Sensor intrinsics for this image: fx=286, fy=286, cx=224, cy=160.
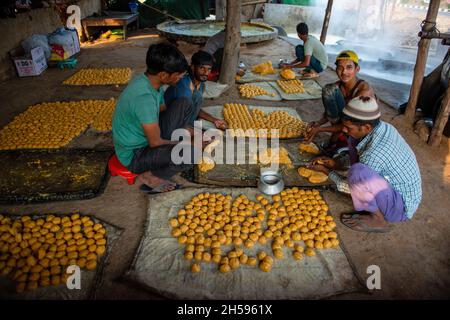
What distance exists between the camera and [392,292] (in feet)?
7.10

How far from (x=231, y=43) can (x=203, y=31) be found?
15.7 ft

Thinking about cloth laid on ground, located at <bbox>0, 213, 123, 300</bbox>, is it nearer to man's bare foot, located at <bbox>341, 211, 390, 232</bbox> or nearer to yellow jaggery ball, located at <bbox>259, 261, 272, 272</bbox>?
yellow jaggery ball, located at <bbox>259, 261, 272, 272</bbox>

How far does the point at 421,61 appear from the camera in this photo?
4.30 metres

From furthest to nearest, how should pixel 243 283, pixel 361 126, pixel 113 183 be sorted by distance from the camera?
pixel 113 183 < pixel 361 126 < pixel 243 283

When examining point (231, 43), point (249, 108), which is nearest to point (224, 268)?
point (249, 108)

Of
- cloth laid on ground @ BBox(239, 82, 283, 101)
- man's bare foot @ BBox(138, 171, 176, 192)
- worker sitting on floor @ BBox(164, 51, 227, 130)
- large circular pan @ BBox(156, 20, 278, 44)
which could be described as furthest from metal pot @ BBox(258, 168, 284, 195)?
large circular pan @ BBox(156, 20, 278, 44)

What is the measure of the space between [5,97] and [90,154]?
121 inches

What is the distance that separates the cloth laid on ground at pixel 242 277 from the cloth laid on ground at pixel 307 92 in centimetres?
369

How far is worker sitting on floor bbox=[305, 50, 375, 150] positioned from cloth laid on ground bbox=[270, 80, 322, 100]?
5.37 feet

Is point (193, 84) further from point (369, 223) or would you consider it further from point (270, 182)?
point (369, 223)

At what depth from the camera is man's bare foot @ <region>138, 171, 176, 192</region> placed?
118 inches

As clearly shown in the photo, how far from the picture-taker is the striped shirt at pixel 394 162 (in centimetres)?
240
